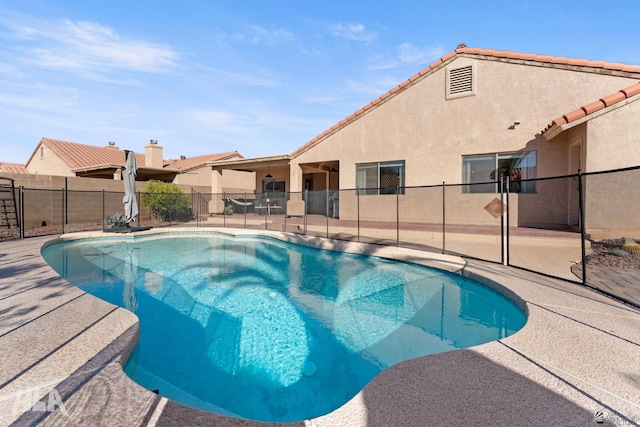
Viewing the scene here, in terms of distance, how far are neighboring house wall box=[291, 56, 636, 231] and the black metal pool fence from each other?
91 mm

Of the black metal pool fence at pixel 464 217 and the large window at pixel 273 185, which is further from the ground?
the large window at pixel 273 185

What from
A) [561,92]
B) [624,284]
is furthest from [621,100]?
[624,284]

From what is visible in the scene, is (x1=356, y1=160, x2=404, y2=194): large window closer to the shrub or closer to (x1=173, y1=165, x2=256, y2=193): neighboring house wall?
the shrub

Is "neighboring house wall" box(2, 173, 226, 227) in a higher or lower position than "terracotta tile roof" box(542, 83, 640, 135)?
lower

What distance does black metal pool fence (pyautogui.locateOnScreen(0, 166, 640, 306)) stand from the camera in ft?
22.2

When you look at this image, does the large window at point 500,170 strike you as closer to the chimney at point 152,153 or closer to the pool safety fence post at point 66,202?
the pool safety fence post at point 66,202

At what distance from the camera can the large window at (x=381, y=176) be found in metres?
13.1

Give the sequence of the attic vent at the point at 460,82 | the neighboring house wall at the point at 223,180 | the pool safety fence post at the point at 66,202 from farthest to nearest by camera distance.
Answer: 1. the neighboring house wall at the point at 223,180
2. the pool safety fence post at the point at 66,202
3. the attic vent at the point at 460,82

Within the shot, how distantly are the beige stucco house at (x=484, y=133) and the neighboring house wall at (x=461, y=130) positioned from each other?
0.11ft

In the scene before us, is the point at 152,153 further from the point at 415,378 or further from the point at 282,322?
the point at 415,378

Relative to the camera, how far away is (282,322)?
189 inches

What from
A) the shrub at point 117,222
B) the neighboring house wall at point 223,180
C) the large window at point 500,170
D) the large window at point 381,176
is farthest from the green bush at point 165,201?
the large window at point 500,170

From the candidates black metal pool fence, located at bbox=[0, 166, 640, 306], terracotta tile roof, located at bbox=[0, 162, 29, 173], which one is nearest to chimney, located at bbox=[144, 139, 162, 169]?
black metal pool fence, located at bbox=[0, 166, 640, 306]

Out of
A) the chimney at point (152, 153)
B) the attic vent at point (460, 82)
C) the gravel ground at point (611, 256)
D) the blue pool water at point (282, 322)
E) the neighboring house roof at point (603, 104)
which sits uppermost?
the attic vent at point (460, 82)
